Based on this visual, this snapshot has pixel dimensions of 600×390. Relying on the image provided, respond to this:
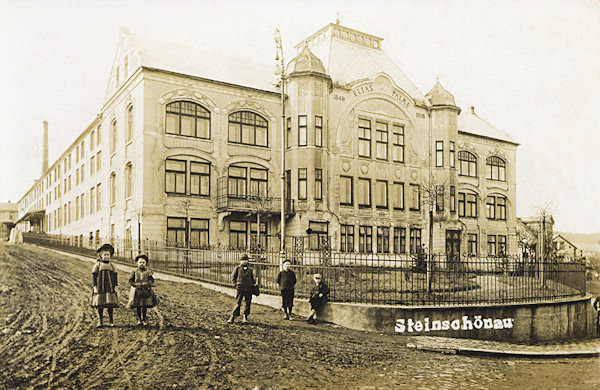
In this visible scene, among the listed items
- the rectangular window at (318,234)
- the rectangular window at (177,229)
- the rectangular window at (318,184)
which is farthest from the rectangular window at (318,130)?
the rectangular window at (177,229)

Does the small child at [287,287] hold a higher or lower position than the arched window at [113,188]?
lower

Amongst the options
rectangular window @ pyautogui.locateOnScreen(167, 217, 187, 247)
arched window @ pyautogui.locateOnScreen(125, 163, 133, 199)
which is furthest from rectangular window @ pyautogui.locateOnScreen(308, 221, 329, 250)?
arched window @ pyautogui.locateOnScreen(125, 163, 133, 199)

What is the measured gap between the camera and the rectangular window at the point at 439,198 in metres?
15.4

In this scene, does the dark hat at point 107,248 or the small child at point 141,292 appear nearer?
the small child at point 141,292

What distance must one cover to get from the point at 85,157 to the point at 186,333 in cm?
423

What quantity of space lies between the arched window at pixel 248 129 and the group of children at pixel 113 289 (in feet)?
35.8

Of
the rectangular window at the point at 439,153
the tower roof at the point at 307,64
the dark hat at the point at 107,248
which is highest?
the tower roof at the point at 307,64

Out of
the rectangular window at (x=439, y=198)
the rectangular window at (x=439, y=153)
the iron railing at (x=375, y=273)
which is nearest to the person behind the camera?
the iron railing at (x=375, y=273)

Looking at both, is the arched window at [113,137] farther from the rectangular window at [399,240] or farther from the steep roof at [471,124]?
the steep roof at [471,124]

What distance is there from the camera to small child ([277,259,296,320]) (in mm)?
10008

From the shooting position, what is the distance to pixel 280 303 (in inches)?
421

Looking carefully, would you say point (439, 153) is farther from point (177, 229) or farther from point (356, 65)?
point (177, 229)

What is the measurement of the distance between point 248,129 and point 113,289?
1154cm

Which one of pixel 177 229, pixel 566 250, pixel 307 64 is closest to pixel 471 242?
pixel 566 250
